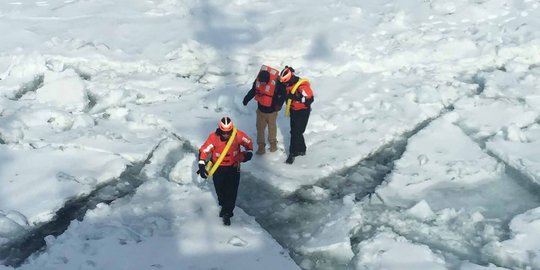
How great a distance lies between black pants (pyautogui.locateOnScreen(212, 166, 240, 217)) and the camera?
6.59m

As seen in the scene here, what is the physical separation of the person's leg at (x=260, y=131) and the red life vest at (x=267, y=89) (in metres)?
0.23

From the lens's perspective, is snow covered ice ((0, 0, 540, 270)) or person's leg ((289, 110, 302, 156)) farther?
person's leg ((289, 110, 302, 156))

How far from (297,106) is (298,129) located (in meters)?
0.35

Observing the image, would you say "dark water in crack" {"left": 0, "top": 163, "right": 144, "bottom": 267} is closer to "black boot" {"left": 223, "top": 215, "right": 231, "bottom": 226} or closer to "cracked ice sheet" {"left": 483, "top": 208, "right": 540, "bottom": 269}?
"black boot" {"left": 223, "top": 215, "right": 231, "bottom": 226}

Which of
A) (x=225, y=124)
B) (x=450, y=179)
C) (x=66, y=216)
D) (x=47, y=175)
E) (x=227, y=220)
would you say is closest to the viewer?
(x=225, y=124)

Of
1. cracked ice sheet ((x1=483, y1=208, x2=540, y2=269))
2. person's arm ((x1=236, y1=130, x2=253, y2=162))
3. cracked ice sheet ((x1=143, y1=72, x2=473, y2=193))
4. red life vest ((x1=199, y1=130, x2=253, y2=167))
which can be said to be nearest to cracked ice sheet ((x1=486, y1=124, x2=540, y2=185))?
cracked ice sheet ((x1=483, y1=208, x2=540, y2=269))

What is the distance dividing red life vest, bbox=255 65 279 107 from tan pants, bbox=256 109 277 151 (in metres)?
0.20

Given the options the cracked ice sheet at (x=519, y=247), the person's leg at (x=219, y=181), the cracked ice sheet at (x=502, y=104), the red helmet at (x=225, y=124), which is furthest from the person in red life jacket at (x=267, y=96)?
the cracked ice sheet at (x=519, y=247)

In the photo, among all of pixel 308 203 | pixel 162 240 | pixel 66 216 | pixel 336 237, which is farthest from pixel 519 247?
pixel 66 216

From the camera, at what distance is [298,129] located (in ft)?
26.0

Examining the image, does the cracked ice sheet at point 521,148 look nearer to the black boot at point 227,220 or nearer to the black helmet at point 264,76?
the black helmet at point 264,76

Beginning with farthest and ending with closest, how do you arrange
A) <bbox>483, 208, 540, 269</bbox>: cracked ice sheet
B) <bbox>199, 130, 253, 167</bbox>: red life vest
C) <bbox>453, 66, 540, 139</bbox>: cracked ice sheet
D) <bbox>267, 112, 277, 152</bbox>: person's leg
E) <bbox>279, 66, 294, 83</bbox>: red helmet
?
<bbox>453, 66, 540, 139</bbox>: cracked ice sheet, <bbox>267, 112, 277, 152</bbox>: person's leg, <bbox>279, 66, 294, 83</bbox>: red helmet, <bbox>199, 130, 253, 167</bbox>: red life vest, <bbox>483, 208, 540, 269</bbox>: cracked ice sheet

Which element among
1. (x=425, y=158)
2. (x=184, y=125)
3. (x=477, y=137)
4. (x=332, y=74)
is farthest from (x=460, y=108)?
(x=184, y=125)

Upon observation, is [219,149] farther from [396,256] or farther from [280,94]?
[396,256]
